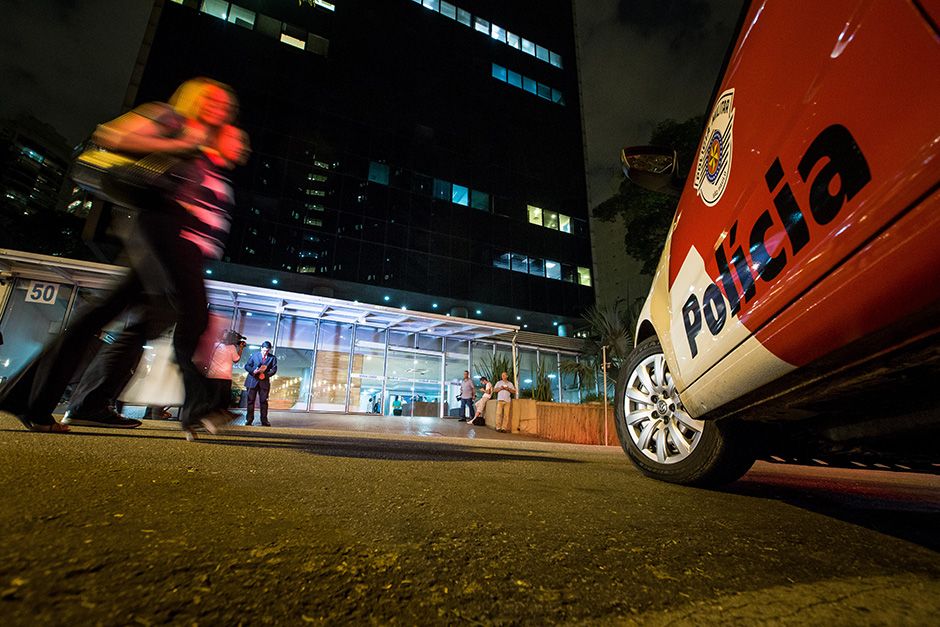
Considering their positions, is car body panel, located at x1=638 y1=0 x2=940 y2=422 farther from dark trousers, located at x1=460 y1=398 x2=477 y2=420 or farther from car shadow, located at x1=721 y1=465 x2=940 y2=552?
dark trousers, located at x1=460 y1=398 x2=477 y2=420

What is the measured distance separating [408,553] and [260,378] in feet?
22.2

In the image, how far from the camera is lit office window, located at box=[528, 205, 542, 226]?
21234 millimetres

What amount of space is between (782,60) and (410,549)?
1.79 m

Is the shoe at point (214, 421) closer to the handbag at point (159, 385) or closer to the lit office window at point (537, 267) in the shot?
the handbag at point (159, 385)

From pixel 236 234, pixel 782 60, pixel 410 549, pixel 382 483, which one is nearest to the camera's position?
pixel 410 549

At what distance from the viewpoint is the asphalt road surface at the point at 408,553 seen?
0.67 metres

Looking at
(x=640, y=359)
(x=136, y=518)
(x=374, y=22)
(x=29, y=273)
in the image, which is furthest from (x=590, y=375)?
(x=374, y=22)

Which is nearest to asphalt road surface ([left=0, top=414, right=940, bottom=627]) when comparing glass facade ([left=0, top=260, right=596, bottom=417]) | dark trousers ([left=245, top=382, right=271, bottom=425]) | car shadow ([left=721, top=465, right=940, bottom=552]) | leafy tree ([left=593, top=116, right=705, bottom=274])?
car shadow ([left=721, top=465, right=940, bottom=552])

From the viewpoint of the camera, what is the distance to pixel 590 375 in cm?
1330

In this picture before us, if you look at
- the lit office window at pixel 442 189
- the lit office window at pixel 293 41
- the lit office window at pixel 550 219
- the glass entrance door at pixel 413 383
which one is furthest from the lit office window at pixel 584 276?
the lit office window at pixel 293 41

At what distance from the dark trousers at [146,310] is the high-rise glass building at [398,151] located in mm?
14527

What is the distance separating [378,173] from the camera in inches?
728

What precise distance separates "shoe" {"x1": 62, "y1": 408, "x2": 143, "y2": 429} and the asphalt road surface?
1.02 meters

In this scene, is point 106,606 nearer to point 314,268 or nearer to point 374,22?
point 314,268
